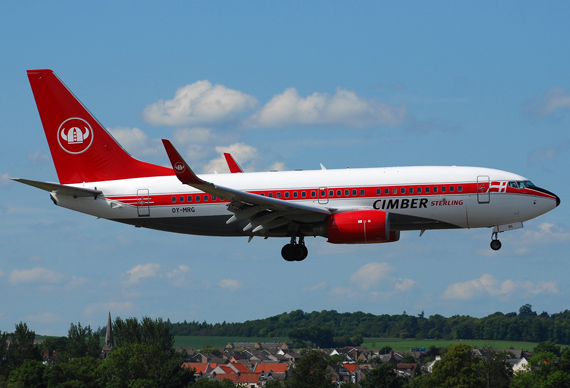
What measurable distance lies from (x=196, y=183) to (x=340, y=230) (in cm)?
915

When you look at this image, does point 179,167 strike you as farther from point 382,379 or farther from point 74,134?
point 382,379

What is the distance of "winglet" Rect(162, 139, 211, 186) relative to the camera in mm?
45469

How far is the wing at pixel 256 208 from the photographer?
45781 millimetres

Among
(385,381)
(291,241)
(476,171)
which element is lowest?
(385,381)

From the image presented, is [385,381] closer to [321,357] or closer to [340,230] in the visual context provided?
[321,357]

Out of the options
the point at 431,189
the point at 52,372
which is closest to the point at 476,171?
the point at 431,189

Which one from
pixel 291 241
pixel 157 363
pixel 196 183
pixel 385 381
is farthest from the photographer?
pixel 385 381

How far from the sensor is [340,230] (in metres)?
50.3

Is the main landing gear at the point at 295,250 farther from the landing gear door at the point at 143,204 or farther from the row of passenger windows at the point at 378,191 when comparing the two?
the landing gear door at the point at 143,204

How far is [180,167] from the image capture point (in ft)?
150

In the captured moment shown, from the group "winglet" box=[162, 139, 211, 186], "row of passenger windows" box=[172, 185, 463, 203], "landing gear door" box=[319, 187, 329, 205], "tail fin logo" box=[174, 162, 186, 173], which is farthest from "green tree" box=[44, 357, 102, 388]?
"tail fin logo" box=[174, 162, 186, 173]

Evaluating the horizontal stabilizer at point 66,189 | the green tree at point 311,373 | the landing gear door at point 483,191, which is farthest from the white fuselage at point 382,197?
the green tree at point 311,373

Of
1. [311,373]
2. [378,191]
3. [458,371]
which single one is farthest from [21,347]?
[378,191]

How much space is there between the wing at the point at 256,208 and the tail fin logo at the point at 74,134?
12.0 meters
